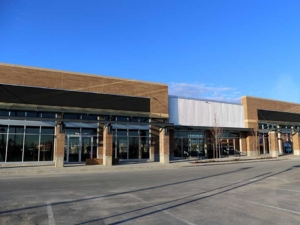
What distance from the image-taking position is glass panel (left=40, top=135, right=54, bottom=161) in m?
23.9

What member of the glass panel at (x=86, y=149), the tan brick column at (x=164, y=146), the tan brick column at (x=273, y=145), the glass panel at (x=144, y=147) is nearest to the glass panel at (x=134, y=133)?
the glass panel at (x=144, y=147)

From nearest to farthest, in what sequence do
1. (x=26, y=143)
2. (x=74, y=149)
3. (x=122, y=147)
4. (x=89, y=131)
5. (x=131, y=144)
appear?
(x=26, y=143) → (x=74, y=149) → (x=89, y=131) → (x=122, y=147) → (x=131, y=144)

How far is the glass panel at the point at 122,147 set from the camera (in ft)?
89.8

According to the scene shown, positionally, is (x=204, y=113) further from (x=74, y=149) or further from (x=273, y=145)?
(x=74, y=149)

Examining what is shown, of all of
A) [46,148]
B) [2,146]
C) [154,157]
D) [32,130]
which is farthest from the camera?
[154,157]

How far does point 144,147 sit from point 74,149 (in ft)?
23.9

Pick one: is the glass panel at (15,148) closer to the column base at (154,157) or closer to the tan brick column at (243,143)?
the column base at (154,157)

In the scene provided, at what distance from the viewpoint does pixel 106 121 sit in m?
23.4

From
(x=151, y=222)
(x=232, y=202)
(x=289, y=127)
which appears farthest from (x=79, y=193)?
(x=289, y=127)

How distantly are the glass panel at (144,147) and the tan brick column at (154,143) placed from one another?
1.56ft

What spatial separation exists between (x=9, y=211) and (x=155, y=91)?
2316 cm

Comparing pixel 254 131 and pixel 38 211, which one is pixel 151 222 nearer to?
pixel 38 211

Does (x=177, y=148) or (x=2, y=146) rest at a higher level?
(x=2, y=146)

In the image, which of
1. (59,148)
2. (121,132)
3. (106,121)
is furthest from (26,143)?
(121,132)
